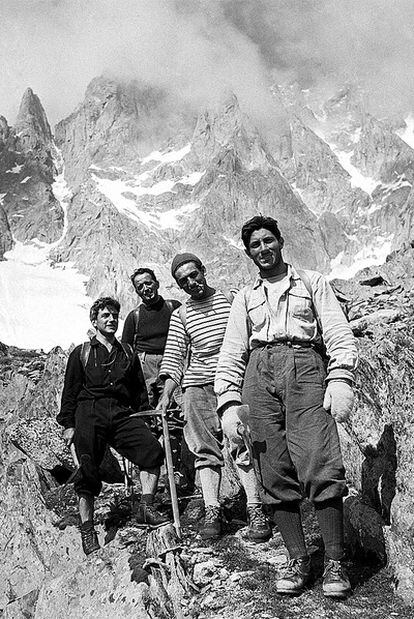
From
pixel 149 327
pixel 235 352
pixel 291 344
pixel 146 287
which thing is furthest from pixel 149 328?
pixel 291 344

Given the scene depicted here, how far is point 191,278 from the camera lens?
222 inches

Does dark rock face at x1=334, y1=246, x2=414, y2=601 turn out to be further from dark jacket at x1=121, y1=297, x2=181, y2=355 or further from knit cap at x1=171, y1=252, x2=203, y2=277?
dark jacket at x1=121, y1=297, x2=181, y2=355

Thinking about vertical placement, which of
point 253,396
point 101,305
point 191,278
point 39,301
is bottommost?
point 253,396

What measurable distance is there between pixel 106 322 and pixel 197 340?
96 cm

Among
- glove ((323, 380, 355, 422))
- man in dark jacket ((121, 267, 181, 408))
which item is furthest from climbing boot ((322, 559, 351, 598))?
man in dark jacket ((121, 267, 181, 408))

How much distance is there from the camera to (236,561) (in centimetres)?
459

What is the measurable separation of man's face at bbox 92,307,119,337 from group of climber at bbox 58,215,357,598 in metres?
0.01

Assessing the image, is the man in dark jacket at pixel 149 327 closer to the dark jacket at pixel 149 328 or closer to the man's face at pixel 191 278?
the dark jacket at pixel 149 328

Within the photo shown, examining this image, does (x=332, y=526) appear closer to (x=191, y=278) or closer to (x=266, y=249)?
(x=266, y=249)

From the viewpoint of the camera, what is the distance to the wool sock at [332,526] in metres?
3.84

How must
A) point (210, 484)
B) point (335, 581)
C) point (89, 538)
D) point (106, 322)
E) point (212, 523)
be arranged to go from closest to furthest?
point (335, 581)
point (212, 523)
point (210, 484)
point (89, 538)
point (106, 322)

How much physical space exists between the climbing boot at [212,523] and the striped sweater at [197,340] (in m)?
1.14

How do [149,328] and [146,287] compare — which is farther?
[149,328]

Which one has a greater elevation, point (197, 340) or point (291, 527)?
point (197, 340)
